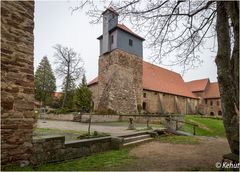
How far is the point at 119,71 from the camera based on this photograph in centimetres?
2775

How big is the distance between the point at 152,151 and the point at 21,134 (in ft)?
16.1

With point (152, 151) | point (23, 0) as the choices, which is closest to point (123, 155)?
point (152, 151)

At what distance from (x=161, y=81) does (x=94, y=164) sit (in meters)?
33.5

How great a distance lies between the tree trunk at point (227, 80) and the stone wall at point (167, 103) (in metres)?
27.0

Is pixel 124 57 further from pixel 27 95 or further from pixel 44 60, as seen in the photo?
pixel 44 60

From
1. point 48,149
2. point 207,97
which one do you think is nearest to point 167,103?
point 207,97

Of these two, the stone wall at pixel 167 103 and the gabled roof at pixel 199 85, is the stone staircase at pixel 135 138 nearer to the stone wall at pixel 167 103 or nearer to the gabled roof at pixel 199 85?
the stone wall at pixel 167 103

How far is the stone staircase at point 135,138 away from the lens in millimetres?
8651

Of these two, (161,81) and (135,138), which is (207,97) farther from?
(135,138)

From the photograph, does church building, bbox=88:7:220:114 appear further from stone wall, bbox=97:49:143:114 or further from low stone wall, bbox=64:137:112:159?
low stone wall, bbox=64:137:112:159

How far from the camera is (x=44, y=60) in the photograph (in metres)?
48.3

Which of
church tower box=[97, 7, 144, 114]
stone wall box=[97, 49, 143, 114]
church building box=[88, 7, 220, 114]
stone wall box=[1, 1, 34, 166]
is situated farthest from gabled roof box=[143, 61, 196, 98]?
stone wall box=[1, 1, 34, 166]

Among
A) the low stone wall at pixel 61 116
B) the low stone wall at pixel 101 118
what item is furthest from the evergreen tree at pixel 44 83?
the low stone wall at pixel 101 118

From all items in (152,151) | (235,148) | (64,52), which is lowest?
(152,151)
